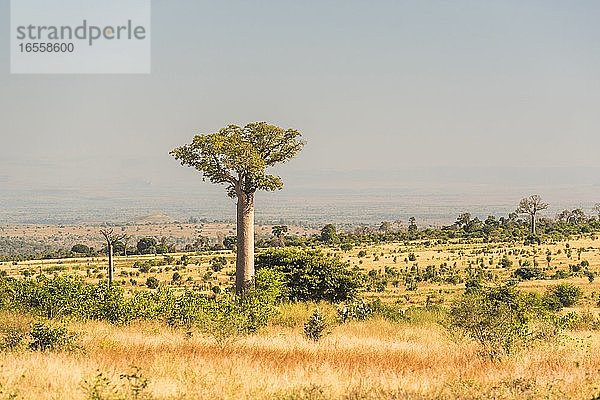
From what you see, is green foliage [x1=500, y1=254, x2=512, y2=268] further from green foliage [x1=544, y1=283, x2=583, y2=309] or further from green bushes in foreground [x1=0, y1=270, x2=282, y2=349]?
green bushes in foreground [x1=0, y1=270, x2=282, y2=349]

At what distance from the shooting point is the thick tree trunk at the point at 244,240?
2400cm

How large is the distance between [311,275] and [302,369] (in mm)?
18021

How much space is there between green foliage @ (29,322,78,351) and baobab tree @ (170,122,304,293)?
9.33m

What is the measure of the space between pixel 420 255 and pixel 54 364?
185 ft

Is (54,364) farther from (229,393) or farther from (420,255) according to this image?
(420,255)

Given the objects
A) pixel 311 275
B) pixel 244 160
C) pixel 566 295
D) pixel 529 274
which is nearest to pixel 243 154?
pixel 244 160

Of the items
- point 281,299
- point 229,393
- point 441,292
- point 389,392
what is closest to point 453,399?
point 389,392

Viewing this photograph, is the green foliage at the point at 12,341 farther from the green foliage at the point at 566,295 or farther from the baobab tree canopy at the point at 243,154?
the green foliage at the point at 566,295

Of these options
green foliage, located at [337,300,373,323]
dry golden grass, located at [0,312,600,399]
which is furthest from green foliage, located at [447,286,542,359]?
green foliage, located at [337,300,373,323]

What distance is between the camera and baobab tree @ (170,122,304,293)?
76.1ft

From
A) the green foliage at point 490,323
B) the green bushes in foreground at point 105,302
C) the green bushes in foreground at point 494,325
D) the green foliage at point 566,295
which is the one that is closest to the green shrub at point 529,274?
the green foliage at point 566,295

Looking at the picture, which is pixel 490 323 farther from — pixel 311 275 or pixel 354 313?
pixel 311 275

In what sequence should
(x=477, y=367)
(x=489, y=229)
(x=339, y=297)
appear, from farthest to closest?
(x=489, y=229) → (x=339, y=297) → (x=477, y=367)

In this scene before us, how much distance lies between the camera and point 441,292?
45688 millimetres
